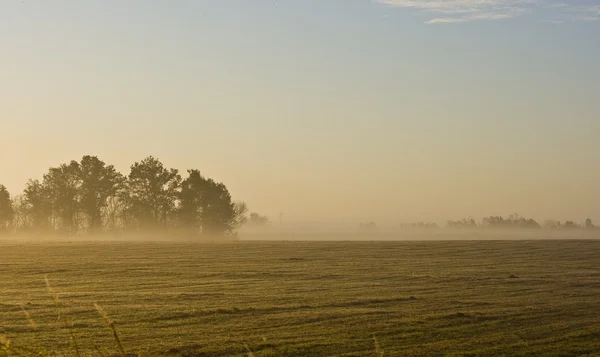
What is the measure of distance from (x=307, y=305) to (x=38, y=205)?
96.4 m

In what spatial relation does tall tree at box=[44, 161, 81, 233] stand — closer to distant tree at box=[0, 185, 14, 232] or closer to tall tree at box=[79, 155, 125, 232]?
tall tree at box=[79, 155, 125, 232]

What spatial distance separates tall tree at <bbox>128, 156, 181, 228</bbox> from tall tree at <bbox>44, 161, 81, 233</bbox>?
836 cm

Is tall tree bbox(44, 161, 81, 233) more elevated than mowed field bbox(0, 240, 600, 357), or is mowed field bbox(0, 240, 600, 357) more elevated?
tall tree bbox(44, 161, 81, 233)

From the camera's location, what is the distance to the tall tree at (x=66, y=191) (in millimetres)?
110500

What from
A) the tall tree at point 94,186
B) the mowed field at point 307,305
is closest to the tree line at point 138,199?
the tall tree at point 94,186

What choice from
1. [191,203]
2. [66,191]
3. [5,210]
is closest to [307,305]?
[191,203]

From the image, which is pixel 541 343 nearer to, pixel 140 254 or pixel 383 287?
pixel 383 287

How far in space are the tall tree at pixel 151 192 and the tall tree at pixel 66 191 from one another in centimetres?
836

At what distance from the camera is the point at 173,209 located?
109 metres

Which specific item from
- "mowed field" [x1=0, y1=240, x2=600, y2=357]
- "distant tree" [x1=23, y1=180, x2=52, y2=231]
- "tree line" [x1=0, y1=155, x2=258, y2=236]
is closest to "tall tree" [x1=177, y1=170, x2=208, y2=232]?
"tree line" [x1=0, y1=155, x2=258, y2=236]

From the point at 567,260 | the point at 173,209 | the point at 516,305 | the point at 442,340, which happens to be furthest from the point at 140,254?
the point at 173,209

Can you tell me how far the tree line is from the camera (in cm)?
10900

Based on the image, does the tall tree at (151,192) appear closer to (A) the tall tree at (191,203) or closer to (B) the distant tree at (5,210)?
(A) the tall tree at (191,203)

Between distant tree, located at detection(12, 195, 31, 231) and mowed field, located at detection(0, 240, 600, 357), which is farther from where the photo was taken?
distant tree, located at detection(12, 195, 31, 231)
